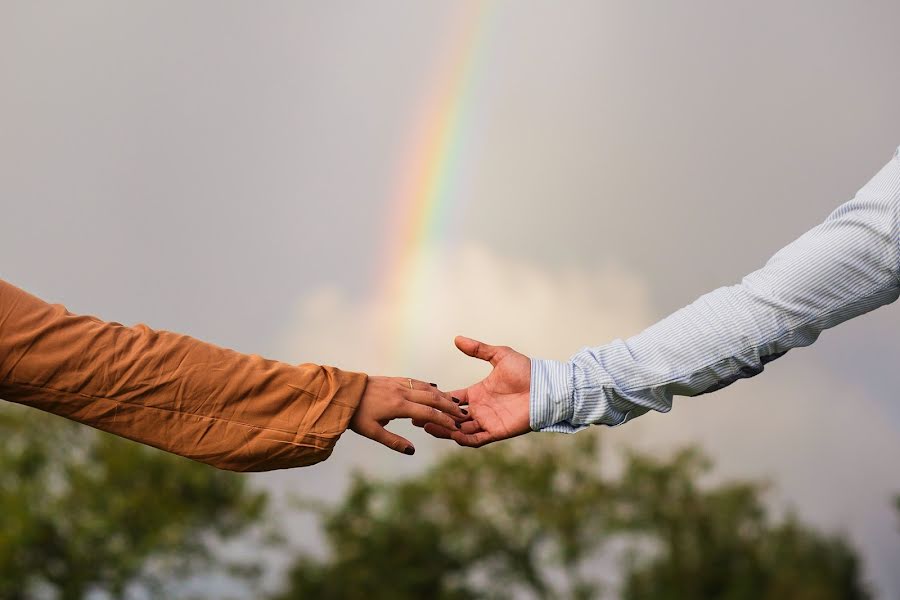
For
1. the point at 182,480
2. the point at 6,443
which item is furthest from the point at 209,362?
the point at 6,443

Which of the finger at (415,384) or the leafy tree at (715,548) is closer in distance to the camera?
the finger at (415,384)

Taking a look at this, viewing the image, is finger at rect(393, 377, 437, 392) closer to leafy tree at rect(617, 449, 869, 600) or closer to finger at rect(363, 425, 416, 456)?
finger at rect(363, 425, 416, 456)

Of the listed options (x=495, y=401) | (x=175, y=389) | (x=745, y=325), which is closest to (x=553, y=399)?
(x=495, y=401)

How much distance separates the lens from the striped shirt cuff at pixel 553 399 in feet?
8.26

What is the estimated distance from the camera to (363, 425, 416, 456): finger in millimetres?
2402

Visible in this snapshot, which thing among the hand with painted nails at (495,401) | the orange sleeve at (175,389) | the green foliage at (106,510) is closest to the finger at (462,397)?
the hand with painted nails at (495,401)

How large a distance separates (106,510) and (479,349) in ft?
66.2

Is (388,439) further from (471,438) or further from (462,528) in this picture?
(462,528)

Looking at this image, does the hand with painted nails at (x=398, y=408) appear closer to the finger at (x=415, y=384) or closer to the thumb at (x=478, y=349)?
the finger at (x=415, y=384)

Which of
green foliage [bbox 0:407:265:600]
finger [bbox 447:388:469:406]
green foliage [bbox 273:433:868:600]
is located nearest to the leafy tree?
green foliage [bbox 273:433:868:600]

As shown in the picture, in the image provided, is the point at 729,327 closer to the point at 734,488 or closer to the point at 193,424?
the point at 193,424

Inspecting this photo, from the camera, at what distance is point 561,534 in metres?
25.0

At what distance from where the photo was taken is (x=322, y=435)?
2.35 m

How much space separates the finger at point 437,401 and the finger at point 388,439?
0.13 m
